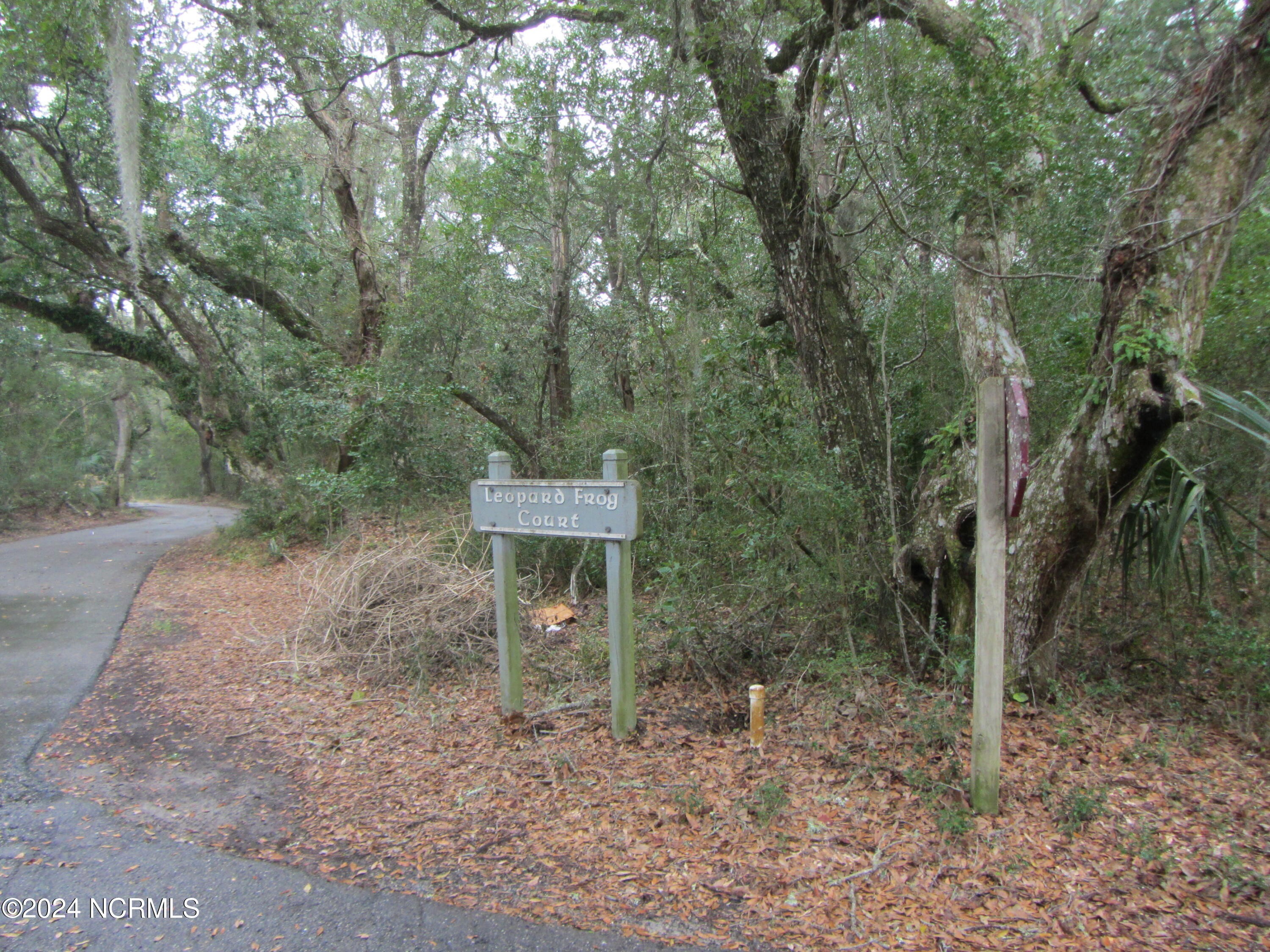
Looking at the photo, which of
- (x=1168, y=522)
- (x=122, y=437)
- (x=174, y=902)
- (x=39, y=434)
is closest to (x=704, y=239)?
(x=1168, y=522)

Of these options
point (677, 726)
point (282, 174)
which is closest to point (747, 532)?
point (677, 726)

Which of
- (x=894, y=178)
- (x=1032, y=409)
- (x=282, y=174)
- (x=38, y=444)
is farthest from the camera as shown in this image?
(x=38, y=444)

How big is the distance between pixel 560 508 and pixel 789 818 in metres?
2.34

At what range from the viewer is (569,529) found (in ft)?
16.7

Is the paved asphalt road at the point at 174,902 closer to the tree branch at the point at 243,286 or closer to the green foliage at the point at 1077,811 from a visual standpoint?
the green foliage at the point at 1077,811

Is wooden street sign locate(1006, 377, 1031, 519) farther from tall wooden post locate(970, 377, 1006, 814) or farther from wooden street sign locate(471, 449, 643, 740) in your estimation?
wooden street sign locate(471, 449, 643, 740)

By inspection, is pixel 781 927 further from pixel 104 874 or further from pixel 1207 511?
pixel 1207 511

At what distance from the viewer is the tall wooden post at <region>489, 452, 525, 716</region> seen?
534cm

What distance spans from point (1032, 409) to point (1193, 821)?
11.2 feet

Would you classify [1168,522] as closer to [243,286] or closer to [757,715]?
[757,715]

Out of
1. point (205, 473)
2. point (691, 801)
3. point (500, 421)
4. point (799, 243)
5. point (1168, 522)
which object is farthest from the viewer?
point (205, 473)

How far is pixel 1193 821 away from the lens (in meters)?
3.78

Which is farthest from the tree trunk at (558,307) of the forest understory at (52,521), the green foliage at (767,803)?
the forest understory at (52,521)

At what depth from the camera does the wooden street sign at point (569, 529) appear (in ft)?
16.0
